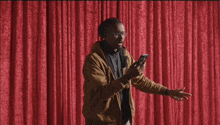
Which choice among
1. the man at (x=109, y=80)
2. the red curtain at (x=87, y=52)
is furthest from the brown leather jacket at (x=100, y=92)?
the red curtain at (x=87, y=52)

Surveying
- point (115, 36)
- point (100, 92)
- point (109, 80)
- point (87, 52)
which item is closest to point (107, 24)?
point (115, 36)

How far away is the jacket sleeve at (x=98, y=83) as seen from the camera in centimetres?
124

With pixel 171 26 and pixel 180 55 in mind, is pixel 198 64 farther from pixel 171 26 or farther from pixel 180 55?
pixel 171 26

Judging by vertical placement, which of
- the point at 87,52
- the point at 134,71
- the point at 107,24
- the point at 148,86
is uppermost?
the point at 107,24

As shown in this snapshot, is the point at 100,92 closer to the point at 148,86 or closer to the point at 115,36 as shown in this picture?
the point at 115,36

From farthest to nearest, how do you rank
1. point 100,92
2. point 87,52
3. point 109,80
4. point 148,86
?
point 87,52
point 148,86
point 109,80
point 100,92

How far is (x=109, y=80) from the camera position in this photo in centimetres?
141

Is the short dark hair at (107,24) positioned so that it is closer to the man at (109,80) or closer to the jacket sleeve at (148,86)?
the man at (109,80)

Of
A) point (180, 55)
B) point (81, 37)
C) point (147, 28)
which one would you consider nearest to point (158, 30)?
point (147, 28)

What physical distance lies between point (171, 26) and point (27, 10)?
2011 millimetres

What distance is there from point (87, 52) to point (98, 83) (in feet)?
5.25

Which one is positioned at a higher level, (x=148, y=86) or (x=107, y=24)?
(x=107, y=24)

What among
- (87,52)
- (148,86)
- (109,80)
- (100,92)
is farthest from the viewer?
(87,52)

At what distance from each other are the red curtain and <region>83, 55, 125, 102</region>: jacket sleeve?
55.0 inches
